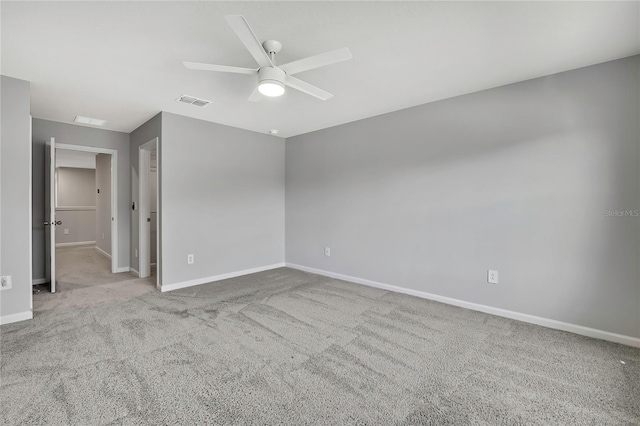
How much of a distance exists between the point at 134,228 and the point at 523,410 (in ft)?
16.9

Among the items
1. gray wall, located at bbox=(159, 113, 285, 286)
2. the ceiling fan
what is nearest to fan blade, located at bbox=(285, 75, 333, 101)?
the ceiling fan

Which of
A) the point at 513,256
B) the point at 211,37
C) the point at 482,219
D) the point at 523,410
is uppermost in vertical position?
the point at 211,37

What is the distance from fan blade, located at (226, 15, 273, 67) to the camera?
A: 142cm

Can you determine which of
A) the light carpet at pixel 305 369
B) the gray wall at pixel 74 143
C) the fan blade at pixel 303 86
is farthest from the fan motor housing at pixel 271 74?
the gray wall at pixel 74 143

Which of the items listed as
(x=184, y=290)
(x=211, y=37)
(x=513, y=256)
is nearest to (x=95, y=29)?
(x=211, y=37)

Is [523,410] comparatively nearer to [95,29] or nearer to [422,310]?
[422,310]

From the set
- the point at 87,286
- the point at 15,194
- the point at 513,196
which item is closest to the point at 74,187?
the point at 87,286

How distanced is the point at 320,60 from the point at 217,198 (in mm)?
2905

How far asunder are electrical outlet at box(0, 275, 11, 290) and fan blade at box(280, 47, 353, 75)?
3116mm

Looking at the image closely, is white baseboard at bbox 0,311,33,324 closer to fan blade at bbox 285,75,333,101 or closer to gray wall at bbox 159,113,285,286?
gray wall at bbox 159,113,285,286

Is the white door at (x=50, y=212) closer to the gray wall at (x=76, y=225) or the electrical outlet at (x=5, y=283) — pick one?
the electrical outlet at (x=5, y=283)

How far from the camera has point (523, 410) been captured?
1.57 metres

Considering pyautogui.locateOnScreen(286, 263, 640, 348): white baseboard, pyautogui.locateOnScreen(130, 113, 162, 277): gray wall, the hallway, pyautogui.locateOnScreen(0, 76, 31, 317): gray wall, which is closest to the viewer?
pyautogui.locateOnScreen(286, 263, 640, 348): white baseboard

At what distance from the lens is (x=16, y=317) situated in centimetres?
265
